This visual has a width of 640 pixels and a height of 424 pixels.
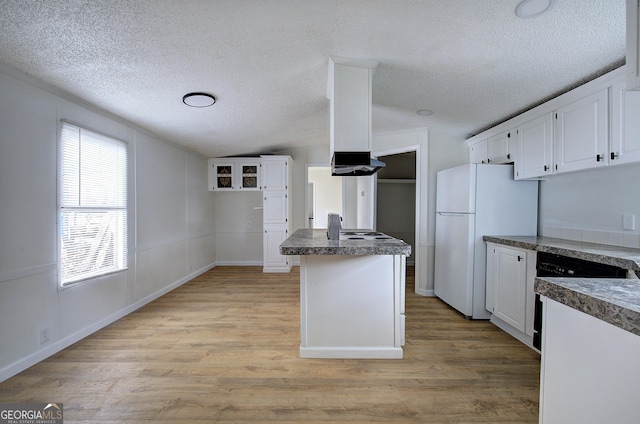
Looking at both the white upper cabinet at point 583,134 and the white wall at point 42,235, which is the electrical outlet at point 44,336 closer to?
the white wall at point 42,235

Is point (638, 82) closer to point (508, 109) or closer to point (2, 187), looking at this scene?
point (508, 109)

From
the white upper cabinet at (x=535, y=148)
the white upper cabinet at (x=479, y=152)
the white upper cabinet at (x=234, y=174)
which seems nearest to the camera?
the white upper cabinet at (x=535, y=148)

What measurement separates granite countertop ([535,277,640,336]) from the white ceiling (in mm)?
1548

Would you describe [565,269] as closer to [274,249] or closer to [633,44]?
[633,44]

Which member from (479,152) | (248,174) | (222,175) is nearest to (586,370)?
(479,152)

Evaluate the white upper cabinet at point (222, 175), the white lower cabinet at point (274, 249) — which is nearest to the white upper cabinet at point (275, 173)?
the white upper cabinet at point (222, 175)

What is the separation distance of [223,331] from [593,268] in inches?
119

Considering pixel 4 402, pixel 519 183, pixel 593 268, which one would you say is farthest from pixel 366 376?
pixel 519 183

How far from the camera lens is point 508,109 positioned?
3.02 meters

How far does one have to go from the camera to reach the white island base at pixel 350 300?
2.32m

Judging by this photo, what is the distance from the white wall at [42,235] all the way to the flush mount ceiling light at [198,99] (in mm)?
885

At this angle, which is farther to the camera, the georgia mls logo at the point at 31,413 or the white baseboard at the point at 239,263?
the white baseboard at the point at 239,263

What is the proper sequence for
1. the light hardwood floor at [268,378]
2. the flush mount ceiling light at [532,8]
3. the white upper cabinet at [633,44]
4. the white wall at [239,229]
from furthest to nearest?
the white wall at [239,229] → the light hardwood floor at [268,378] → the flush mount ceiling light at [532,8] → the white upper cabinet at [633,44]

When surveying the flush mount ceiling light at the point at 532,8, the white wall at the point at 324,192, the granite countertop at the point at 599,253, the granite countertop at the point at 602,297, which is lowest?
the granite countertop at the point at 599,253
